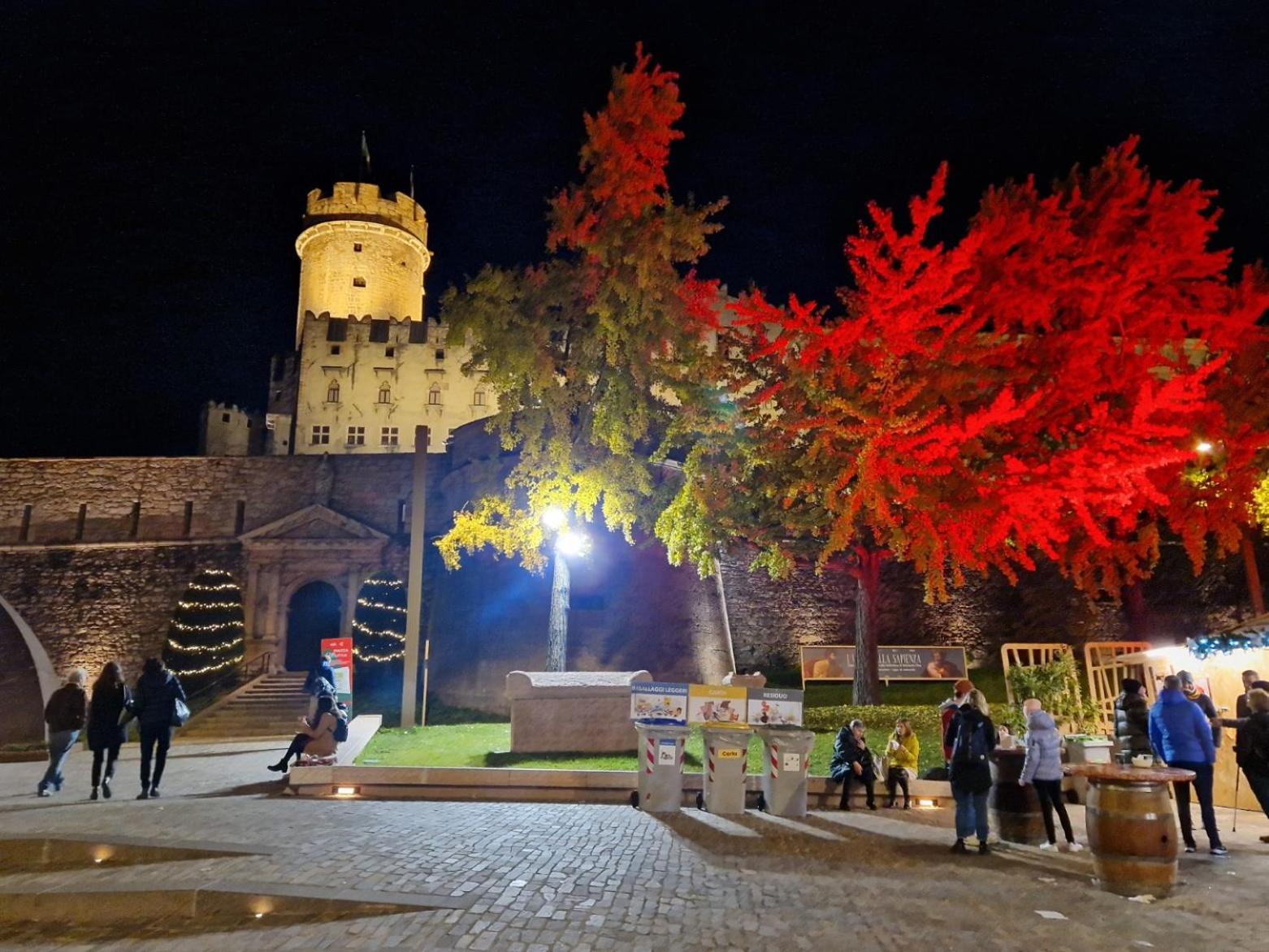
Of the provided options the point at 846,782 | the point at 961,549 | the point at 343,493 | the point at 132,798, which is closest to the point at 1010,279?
the point at 961,549

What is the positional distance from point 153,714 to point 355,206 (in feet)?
130

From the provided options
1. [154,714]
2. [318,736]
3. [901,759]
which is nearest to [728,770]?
[901,759]

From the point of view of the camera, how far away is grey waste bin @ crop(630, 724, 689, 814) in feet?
30.0

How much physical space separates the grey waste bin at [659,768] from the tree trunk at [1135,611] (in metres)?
14.9

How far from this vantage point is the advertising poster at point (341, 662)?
49.6 feet

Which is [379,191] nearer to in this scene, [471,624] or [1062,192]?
[471,624]

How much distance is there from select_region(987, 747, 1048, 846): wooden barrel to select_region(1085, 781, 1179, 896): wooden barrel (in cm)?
188

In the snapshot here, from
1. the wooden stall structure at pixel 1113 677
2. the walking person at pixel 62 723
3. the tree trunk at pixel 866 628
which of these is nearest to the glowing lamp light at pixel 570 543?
the tree trunk at pixel 866 628

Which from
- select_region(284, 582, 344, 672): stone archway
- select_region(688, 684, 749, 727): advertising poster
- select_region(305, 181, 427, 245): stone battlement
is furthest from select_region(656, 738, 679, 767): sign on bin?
select_region(305, 181, 427, 245): stone battlement

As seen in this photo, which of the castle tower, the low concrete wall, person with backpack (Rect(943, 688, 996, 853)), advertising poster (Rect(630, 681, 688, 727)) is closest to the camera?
person with backpack (Rect(943, 688, 996, 853))

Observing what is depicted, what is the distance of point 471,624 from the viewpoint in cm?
2184

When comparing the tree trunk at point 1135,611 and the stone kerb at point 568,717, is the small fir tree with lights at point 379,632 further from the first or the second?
the tree trunk at point 1135,611

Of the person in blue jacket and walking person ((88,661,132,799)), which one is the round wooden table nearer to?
the person in blue jacket

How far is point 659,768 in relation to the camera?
920cm
